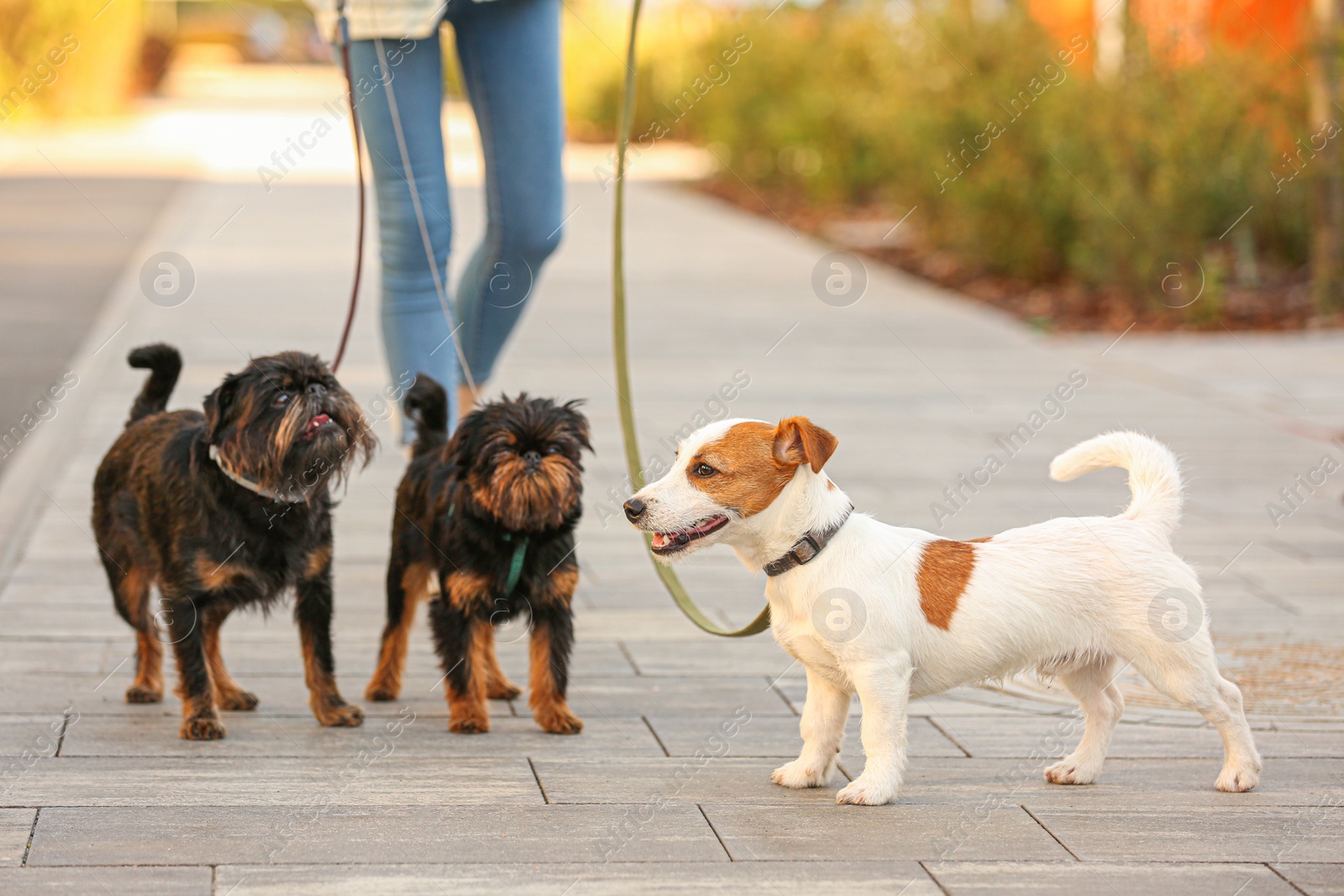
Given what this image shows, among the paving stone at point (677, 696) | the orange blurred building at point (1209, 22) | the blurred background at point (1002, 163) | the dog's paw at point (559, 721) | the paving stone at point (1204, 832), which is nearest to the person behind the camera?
the paving stone at point (1204, 832)

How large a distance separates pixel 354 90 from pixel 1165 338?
26.7 feet

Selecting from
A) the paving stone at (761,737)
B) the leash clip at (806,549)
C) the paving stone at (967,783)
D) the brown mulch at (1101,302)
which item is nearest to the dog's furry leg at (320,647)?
the paving stone at (967,783)

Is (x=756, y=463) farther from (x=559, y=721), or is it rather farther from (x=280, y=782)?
(x=280, y=782)

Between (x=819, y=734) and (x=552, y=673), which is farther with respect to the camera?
(x=552, y=673)

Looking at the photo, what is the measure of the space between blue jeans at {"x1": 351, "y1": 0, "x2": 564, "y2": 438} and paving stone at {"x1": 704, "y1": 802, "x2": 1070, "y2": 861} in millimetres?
2004

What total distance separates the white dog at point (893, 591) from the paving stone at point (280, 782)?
739 millimetres

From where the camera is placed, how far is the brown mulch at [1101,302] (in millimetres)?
11961

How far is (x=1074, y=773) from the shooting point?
12.4 feet

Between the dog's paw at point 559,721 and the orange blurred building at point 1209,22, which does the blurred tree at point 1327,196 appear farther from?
the dog's paw at point 559,721

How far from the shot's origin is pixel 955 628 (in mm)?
3541

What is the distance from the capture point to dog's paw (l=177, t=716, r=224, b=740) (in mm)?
3959

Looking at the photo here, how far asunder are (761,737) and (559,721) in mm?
539

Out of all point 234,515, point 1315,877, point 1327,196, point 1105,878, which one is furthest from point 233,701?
point 1327,196

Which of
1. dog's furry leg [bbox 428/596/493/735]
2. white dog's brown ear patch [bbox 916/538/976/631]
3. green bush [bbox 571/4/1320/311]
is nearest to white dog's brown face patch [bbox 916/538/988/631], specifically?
white dog's brown ear patch [bbox 916/538/976/631]
